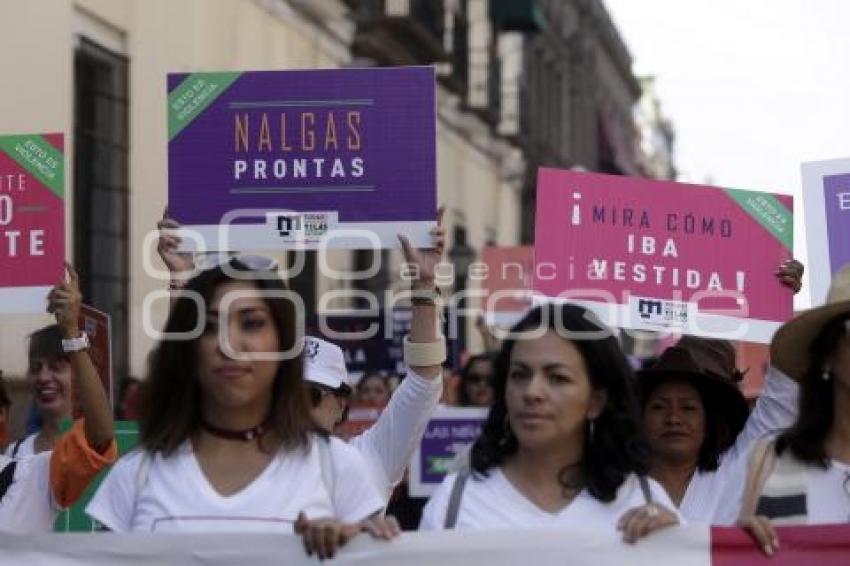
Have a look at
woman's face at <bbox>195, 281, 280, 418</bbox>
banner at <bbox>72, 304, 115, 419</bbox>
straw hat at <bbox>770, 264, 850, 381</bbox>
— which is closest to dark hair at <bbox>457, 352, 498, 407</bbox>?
banner at <bbox>72, 304, 115, 419</bbox>

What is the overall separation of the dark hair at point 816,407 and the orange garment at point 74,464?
5.50ft

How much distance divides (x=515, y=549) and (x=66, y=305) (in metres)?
1.60

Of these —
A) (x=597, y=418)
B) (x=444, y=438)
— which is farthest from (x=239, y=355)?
(x=444, y=438)

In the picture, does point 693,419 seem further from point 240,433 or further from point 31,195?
point 31,195

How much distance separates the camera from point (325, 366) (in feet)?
19.0

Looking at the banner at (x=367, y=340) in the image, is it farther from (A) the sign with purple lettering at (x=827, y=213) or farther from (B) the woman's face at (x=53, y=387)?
(B) the woman's face at (x=53, y=387)

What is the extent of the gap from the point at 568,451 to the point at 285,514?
597 mm

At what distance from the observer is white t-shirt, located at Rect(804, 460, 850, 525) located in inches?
170

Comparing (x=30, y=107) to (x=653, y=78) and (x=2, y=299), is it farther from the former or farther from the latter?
(x=653, y=78)

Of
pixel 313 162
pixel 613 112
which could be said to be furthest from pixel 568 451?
pixel 613 112

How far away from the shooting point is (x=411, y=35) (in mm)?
23547

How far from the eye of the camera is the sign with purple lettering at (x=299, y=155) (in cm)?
600

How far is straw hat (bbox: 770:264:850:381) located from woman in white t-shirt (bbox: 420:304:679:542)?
1.62 ft

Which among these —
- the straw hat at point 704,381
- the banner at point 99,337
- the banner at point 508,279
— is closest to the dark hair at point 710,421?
the straw hat at point 704,381
